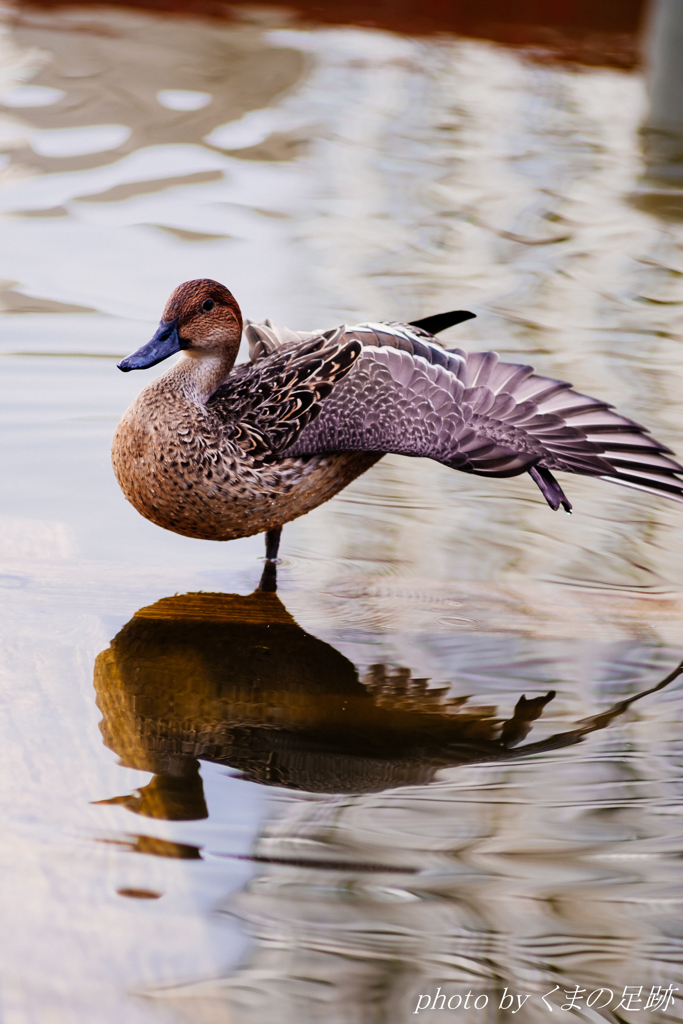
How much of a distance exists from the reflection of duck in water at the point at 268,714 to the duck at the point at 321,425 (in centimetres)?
29

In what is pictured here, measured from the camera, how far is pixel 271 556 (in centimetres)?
305

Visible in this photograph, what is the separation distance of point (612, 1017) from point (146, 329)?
3059mm

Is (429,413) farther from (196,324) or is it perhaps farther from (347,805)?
(347,805)

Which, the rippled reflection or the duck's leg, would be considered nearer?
the rippled reflection

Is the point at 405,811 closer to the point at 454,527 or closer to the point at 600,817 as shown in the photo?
the point at 600,817

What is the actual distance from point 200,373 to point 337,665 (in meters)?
0.81

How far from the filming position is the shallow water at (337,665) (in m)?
1.82

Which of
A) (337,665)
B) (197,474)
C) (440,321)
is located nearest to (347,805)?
(337,665)

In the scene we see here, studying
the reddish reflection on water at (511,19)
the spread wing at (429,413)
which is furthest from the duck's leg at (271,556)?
the reddish reflection on water at (511,19)

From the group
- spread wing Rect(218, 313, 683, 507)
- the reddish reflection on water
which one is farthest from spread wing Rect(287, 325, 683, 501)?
the reddish reflection on water

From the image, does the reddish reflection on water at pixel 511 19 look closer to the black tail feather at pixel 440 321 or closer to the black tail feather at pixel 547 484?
the black tail feather at pixel 440 321

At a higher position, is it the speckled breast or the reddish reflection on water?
the reddish reflection on water

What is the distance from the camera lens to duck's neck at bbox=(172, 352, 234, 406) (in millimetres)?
2805

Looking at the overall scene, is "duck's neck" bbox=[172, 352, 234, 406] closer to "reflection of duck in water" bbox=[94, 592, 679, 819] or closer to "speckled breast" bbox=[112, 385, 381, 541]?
"speckled breast" bbox=[112, 385, 381, 541]
